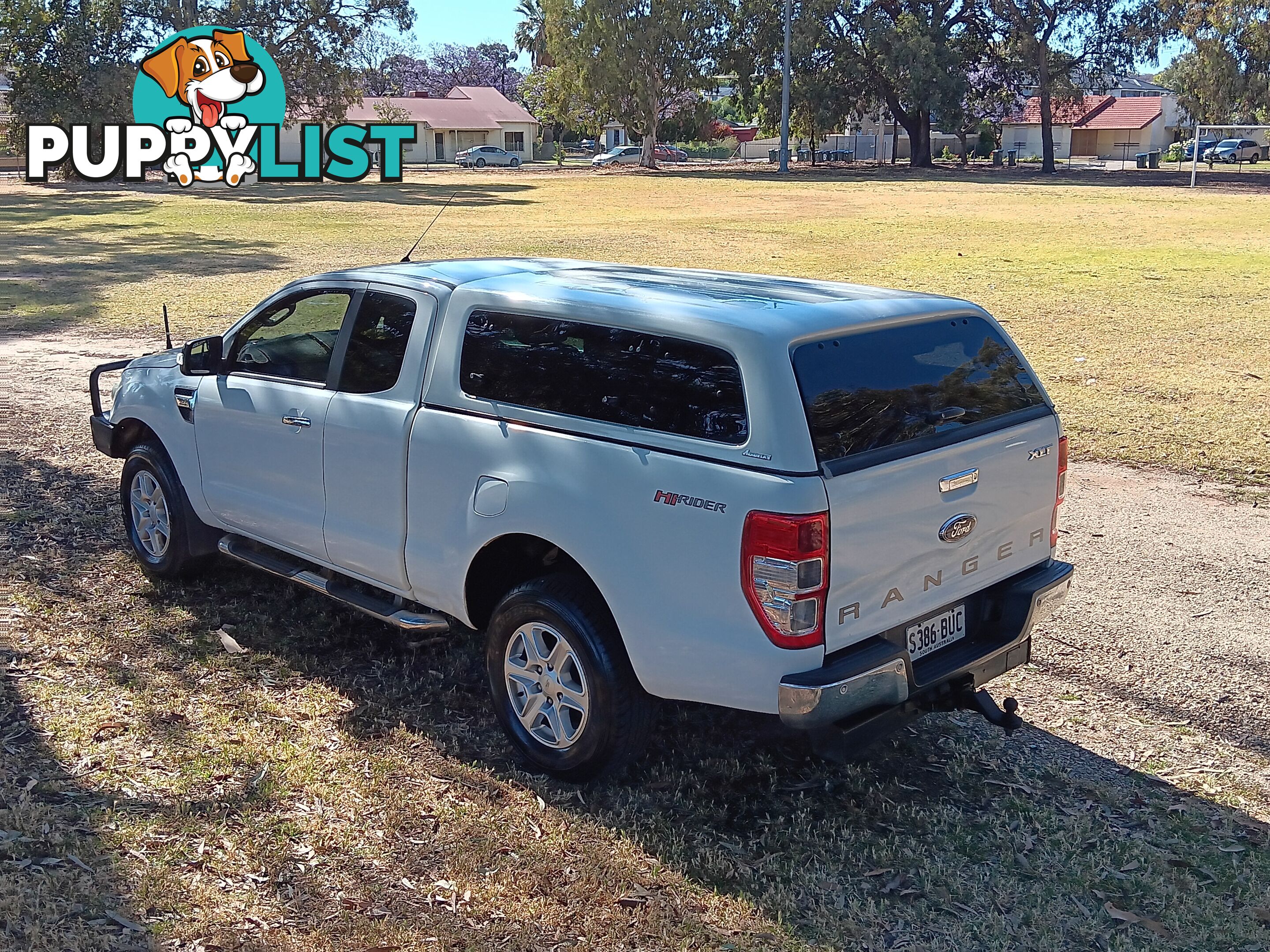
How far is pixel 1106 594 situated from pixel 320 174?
55.5 meters

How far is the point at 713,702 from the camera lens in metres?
3.95

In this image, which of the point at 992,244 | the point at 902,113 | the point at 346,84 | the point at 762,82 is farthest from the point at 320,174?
the point at 992,244

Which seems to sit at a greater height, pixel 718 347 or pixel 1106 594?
pixel 718 347

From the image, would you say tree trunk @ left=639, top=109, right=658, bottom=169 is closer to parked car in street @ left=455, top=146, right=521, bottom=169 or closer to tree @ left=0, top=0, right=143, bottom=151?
parked car in street @ left=455, top=146, right=521, bottom=169

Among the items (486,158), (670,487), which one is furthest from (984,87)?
(670,487)

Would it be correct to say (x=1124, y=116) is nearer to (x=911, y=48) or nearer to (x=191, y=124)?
(x=911, y=48)

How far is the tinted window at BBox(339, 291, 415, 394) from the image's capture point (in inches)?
193

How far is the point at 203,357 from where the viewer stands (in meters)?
5.77

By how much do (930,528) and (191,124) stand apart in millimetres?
53312

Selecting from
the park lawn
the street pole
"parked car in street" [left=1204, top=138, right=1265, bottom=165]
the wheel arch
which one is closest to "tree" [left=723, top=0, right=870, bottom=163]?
the street pole

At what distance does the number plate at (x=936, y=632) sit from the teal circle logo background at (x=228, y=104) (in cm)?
5254

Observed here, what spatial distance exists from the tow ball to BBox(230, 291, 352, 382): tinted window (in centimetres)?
287

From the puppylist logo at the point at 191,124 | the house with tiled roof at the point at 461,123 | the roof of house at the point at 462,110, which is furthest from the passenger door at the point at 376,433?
the roof of house at the point at 462,110

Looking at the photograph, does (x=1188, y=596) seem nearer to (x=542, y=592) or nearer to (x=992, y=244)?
(x=542, y=592)
